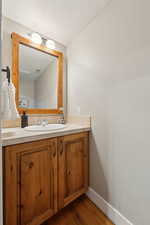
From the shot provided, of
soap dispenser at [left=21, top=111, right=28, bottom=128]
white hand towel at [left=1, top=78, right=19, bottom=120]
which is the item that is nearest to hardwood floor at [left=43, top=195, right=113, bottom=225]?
soap dispenser at [left=21, top=111, right=28, bottom=128]

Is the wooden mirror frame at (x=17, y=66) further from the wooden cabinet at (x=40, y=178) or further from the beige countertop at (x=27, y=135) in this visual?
the wooden cabinet at (x=40, y=178)

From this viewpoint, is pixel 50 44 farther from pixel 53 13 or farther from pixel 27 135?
pixel 27 135

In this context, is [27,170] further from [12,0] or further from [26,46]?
[12,0]

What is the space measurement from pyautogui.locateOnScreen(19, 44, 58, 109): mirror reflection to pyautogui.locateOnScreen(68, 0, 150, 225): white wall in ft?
1.73

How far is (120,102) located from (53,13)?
128 centimetres

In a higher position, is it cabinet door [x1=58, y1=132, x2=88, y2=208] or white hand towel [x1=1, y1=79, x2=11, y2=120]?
white hand towel [x1=1, y1=79, x2=11, y2=120]

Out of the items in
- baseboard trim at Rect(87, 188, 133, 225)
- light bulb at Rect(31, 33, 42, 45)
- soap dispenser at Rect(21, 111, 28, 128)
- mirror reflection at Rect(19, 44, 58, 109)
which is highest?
light bulb at Rect(31, 33, 42, 45)

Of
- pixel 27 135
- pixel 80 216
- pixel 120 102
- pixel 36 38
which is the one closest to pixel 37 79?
pixel 36 38

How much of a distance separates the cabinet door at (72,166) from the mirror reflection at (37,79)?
710 millimetres

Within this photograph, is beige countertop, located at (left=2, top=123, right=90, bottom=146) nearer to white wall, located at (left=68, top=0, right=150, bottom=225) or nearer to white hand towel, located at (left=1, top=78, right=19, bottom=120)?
white hand towel, located at (left=1, top=78, right=19, bottom=120)

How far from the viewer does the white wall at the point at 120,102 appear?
3.05ft

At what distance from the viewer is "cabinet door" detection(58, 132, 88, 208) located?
1192 mm

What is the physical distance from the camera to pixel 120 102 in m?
1.11

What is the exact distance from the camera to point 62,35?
1.68 meters
